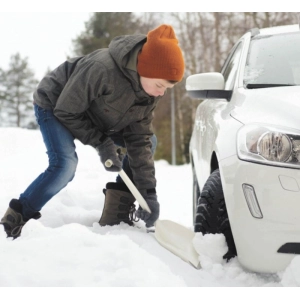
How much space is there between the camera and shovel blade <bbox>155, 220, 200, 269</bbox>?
8.52ft

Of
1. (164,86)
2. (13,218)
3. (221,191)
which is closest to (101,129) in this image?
(164,86)

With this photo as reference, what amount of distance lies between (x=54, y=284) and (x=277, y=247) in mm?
986

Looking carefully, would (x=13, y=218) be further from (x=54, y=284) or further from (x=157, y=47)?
(x=157, y=47)

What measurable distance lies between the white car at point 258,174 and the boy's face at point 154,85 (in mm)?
275

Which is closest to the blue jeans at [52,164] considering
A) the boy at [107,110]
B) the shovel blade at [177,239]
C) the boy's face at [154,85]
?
the boy at [107,110]

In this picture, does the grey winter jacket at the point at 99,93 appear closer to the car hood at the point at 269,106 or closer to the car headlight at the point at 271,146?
the car hood at the point at 269,106

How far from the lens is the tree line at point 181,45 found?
22297 millimetres

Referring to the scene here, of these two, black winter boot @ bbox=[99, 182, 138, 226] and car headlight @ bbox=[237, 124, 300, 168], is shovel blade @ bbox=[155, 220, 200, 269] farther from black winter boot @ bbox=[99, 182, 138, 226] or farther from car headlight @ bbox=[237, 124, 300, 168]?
car headlight @ bbox=[237, 124, 300, 168]

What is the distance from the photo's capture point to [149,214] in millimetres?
3314

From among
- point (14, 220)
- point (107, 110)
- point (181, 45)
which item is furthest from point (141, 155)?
point (181, 45)

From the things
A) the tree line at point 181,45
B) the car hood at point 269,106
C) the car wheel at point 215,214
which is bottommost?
the tree line at point 181,45

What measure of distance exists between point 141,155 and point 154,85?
0.65 meters

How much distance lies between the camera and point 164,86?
290cm

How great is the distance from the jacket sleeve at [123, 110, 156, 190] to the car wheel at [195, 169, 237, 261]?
833 mm
